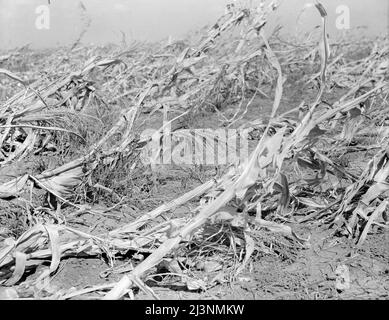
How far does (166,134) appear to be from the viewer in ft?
8.93

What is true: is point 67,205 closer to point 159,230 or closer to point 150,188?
point 150,188

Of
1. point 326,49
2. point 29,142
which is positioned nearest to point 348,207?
point 326,49

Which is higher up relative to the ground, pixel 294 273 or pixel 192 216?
pixel 192 216

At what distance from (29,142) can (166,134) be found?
733mm

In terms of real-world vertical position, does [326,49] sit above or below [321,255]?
above

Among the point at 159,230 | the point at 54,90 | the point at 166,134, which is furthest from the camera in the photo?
the point at 54,90

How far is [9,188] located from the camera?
2.38 metres

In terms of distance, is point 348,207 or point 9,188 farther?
point 9,188

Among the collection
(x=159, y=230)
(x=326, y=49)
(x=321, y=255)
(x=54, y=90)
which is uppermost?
(x=326, y=49)

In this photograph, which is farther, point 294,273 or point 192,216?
point 192,216

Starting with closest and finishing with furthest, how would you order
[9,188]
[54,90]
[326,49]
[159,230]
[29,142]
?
[159,230]
[326,49]
[9,188]
[29,142]
[54,90]

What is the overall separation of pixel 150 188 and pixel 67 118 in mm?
455

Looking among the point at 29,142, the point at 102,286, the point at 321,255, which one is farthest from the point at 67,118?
the point at 321,255

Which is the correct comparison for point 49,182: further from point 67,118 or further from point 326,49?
point 326,49
